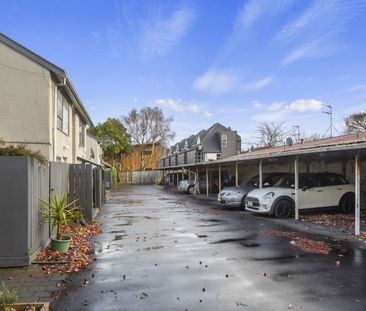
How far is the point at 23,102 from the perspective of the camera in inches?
482

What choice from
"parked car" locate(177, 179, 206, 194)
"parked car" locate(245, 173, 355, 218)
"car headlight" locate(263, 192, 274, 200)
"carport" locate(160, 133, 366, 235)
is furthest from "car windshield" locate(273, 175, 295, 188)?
"parked car" locate(177, 179, 206, 194)

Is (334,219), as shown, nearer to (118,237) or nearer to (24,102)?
(118,237)

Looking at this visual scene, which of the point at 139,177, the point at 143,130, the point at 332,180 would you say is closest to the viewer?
the point at 332,180

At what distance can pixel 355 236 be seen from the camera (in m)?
8.88

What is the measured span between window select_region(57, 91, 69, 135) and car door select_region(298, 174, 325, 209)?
9.59 meters

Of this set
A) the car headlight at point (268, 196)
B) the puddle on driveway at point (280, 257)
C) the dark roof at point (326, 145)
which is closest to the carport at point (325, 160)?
the dark roof at point (326, 145)

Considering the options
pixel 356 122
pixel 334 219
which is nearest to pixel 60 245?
pixel 334 219

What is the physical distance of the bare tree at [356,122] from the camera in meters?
35.2

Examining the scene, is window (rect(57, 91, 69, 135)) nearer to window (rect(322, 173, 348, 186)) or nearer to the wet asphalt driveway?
the wet asphalt driveway

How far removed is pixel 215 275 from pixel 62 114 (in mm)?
11425

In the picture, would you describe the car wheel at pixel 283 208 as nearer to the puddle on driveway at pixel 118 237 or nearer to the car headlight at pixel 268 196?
the car headlight at pixel 268 196

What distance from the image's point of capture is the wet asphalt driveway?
4.41 meters

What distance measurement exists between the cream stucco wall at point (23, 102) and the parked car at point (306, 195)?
778cm

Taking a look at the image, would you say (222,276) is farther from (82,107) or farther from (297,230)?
(82,107)
